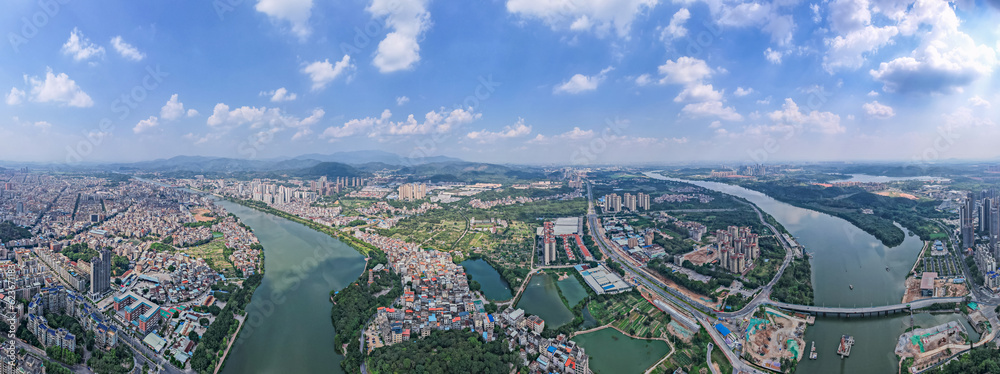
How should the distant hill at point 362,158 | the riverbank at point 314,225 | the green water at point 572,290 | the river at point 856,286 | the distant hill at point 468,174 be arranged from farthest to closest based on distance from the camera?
the distant hill at point 362,158 → the distant hill at point 468,174 → the riverbank at point 314,225 → the green water at point 572,290 → the river at point 856,286

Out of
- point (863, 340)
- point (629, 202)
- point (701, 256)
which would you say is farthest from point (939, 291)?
point (629, 202)

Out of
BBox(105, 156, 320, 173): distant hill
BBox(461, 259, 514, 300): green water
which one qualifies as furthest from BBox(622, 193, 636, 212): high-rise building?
BBox(105, 156, 320, 173): distant hill

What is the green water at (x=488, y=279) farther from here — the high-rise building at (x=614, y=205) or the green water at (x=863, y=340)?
the high-rise building at (x=614, y=205)

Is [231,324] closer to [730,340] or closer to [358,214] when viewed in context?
[730,340]

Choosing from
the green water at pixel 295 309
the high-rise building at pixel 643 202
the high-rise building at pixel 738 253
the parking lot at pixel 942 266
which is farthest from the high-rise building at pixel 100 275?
the high-rise building at pixel 643 202

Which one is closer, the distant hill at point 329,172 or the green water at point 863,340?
the green water at point 863,340

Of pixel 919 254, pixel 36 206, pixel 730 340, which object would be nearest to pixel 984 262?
pixel 919 254

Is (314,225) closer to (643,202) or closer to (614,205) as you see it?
(614,205)
